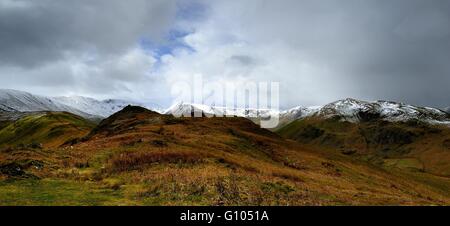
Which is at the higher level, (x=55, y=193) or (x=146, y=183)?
(x=146, y=183)

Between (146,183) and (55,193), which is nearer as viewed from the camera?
(55,193)

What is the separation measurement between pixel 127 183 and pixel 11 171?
9098 mm

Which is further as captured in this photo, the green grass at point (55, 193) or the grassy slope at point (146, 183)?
the grassy slope at point (146, 183)

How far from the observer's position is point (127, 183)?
100 feet

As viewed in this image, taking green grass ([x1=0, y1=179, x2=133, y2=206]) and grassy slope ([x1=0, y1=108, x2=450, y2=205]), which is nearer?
green grass ([x1=0, y1=179, x2=133, y2=206])

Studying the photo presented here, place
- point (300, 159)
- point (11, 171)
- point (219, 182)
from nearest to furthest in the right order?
point (219, 182) → point (11, 171) → point (300, 159)
